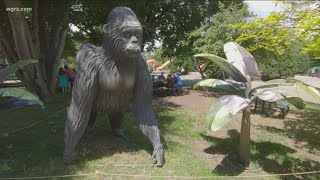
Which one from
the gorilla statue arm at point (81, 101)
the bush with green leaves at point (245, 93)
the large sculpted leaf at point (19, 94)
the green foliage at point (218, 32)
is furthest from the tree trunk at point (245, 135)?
the green foliage at point (218, 32)

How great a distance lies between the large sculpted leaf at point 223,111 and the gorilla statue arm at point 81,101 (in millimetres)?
2049

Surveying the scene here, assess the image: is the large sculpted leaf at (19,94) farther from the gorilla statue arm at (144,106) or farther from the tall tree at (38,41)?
the tall tree at (38,41)

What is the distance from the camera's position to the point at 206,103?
1343 cm

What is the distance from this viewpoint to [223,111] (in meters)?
5.85

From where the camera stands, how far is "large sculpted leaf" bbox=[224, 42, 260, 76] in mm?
6844

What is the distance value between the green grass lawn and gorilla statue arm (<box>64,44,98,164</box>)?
0.45m

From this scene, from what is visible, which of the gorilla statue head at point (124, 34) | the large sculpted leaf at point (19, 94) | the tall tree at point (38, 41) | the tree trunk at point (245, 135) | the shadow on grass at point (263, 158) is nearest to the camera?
the large sculpted leaf at point (19, 94)

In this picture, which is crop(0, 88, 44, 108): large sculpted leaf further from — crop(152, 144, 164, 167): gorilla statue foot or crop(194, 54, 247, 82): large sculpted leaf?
crop(194, 54, 247, 82): large sculpted leaf

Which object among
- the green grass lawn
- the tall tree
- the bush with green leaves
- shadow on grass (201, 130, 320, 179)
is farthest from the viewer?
the tall tree

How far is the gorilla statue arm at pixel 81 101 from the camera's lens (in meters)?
5.99

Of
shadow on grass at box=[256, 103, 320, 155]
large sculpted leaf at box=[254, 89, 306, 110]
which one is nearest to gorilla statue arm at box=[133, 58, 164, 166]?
large sculpted leaf at box=[254, 89, 306, 110]

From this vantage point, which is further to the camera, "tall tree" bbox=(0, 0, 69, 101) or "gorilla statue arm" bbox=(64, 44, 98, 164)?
"tall tree" bbox=(0, 0, 69, 101)

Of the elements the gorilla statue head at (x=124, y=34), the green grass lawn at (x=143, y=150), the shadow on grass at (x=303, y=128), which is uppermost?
the gorilla statue head at (x=124, y=34)

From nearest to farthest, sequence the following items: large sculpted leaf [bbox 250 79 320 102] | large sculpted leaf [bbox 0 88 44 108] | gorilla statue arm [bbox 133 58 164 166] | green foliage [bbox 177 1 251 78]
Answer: large sculpted leaf [bbox 0 88 44 108] → large sculpted leaf [bbox 250 79 320 102] → gorilla statue arm [bbox 133 58 164 166] → green foliage [bbox 177 1 251 78]
